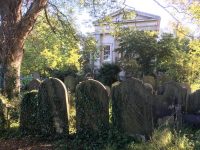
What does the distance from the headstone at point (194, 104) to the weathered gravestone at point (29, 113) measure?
13.1ft

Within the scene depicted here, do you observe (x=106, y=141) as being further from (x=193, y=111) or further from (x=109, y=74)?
(x=109, y=74)

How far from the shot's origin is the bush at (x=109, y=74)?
93.9ft

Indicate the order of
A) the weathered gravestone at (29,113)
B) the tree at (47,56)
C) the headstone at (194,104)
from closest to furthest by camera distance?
the weathered gravestone at (29,113) → the headstone at (194,104) → the tree at (47,56)

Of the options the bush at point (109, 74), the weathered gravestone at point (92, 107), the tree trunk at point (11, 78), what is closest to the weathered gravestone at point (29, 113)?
the weathered gravestone at point (92, 107)

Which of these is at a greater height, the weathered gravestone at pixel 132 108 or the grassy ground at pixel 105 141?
the weathered gravestone at pixel 132 108

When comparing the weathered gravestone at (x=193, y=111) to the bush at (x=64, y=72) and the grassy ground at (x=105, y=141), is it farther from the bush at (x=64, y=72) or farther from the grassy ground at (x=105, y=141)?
the bush at (x=64, y=72)

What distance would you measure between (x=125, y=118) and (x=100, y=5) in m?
9.30

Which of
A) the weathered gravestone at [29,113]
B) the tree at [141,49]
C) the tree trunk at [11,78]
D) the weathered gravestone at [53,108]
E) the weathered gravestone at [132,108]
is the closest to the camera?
the weathered gravestone at [132,108]

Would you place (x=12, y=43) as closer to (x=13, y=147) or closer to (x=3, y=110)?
(x=3, y=110)

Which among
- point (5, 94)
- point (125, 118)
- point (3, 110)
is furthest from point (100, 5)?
point (125, 118)

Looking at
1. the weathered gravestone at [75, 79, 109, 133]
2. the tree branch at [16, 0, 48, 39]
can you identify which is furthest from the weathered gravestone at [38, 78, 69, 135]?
the tree branch at [16, 0, 48, 39]

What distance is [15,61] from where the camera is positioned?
12961mm

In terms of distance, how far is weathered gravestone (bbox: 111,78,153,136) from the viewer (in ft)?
25.4

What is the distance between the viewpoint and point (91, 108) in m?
8.20
